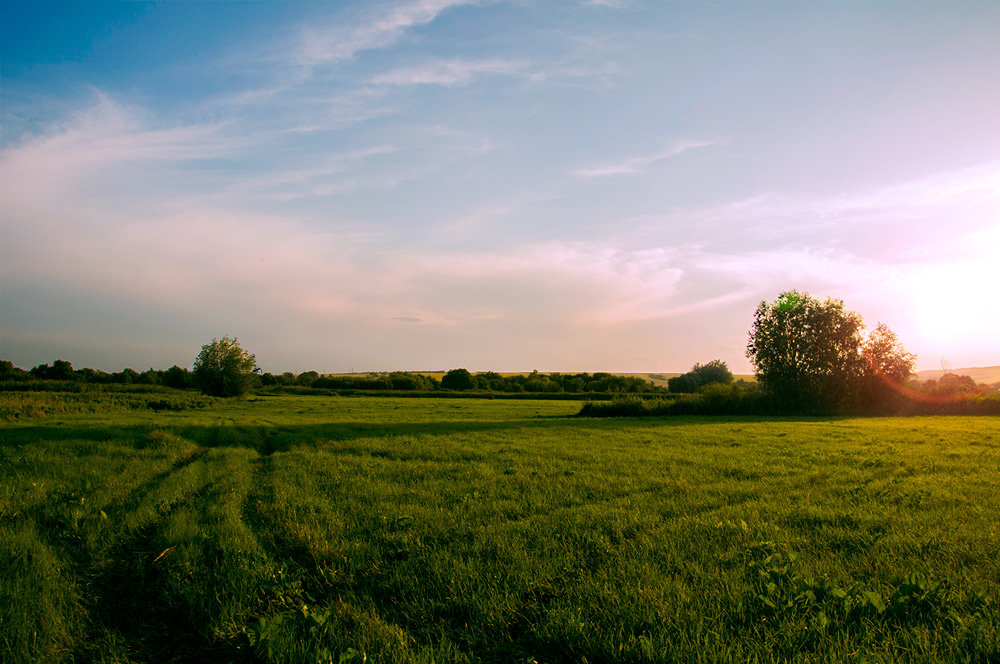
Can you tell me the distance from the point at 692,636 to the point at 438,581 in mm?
2755

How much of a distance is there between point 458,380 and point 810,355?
72.8 metres

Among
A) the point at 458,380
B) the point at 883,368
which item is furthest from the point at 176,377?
the point at 883,368

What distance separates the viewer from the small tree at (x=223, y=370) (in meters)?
68.9

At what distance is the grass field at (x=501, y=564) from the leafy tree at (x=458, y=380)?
92.2 metres

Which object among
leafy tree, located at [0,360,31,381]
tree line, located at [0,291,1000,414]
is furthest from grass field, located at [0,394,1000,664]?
leafy tree, located at [0,360,31,381]

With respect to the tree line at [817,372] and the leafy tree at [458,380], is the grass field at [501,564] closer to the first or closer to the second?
the tree line at [817,372]

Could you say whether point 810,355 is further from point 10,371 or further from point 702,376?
point 10,371

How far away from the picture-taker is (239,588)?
5559mm

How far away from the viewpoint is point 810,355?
1778 inches

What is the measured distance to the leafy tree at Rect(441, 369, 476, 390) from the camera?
10456 cm

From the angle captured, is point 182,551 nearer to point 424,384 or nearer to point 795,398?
point 795,398

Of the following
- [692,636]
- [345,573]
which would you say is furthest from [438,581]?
[692,636]

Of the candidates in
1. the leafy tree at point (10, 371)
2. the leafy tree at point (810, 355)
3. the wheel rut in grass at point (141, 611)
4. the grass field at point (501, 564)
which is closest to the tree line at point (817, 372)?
the leafy tree at point (810, 355)

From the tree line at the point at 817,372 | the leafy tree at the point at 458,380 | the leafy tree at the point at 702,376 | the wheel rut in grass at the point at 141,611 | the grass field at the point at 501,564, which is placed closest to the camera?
the grass field at the point at 501,564
